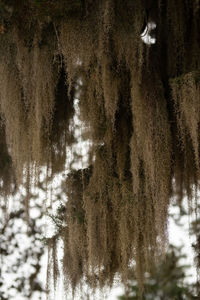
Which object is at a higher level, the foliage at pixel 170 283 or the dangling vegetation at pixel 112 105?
the dangling vegetation at pixel 112 105

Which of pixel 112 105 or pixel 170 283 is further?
pixel 170 283

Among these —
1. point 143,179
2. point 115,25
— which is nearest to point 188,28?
point 115,25

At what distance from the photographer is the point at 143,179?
2.50 metres

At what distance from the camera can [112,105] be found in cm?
227

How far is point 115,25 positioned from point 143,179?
912 millimetres

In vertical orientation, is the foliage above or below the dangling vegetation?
below

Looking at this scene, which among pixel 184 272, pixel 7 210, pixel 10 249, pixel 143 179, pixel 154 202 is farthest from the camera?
pixel 10 249

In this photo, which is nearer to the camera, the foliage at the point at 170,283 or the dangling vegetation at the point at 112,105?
the dangling vegetation at the point at 112,105

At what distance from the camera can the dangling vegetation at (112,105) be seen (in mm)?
2189

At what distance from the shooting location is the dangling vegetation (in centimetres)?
219

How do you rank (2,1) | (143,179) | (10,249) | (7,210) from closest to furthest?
(2,1) < (143,179) < (7,210) < (10,249)

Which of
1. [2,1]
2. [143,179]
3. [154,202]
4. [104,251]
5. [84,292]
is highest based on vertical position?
[2,1]

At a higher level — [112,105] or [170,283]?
[112,105]

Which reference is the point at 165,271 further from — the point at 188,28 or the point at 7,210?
the point at 188,28
